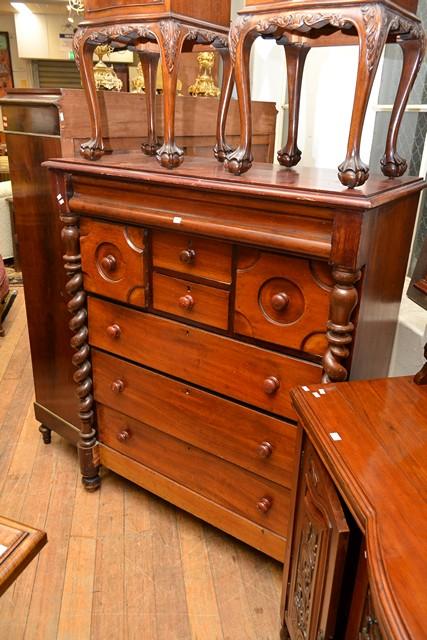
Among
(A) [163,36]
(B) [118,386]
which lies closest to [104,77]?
(A) [163,36]

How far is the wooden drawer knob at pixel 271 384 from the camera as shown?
136cm

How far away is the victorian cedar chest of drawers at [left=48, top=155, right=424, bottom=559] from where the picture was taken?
120 cm

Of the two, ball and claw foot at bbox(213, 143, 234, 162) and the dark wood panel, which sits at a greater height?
ball and claw foot at bbox(213, 143, 234, 162)

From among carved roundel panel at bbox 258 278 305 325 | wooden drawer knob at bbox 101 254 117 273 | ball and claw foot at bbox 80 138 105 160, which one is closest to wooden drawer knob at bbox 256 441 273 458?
carved roundel panel at bbox 258 278 305 325

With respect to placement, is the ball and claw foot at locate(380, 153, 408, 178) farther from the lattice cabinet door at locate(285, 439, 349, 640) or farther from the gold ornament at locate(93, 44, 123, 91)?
the gold ornament at locate(93, 44, 123, 91)

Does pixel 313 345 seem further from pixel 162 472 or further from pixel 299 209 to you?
pixel 162 472

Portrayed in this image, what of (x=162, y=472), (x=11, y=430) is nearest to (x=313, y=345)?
(x=162, y=472)

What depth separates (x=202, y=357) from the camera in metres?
1.49

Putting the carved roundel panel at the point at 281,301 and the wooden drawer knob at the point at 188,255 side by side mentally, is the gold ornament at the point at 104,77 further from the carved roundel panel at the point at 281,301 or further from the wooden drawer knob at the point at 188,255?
the carved roundel panel at the point at 281,301

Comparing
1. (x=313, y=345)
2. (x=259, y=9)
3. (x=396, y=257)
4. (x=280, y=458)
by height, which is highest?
(x=259, y=9)

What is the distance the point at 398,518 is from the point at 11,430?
2.01 m

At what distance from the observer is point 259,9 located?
1.17 metres

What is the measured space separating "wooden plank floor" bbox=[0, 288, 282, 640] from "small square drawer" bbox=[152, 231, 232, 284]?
0.94 metres

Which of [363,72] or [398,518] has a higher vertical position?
[363,72]
